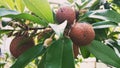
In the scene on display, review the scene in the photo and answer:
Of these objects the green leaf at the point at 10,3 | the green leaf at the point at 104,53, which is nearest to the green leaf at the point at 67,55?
the green leaf at the point at 104,53

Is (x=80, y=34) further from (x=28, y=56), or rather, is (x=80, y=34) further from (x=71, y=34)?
(x=28, y=56)

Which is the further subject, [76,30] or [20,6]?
[20,6]

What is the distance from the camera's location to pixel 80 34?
62 centimetres

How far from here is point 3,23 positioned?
27.7 inches

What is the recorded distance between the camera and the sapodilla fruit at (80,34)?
0.62 metres

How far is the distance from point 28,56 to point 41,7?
0.12 m

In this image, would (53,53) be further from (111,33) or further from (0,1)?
(111,33)

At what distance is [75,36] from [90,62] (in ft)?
8.39

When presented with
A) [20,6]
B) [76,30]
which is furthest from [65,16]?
[20,6]

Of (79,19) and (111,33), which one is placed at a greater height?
(79,19)

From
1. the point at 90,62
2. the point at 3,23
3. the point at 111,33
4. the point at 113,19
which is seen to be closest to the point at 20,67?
the point at 3,23

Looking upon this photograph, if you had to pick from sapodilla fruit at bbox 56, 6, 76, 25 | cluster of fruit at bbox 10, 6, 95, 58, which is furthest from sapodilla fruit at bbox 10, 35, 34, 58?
sapodilla fruit at bbox 56, 6, 76, 25

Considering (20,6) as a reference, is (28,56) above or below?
below

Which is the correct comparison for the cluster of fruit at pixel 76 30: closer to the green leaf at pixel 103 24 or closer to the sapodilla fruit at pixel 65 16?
the sapodilla fruit at pixel 65 16
